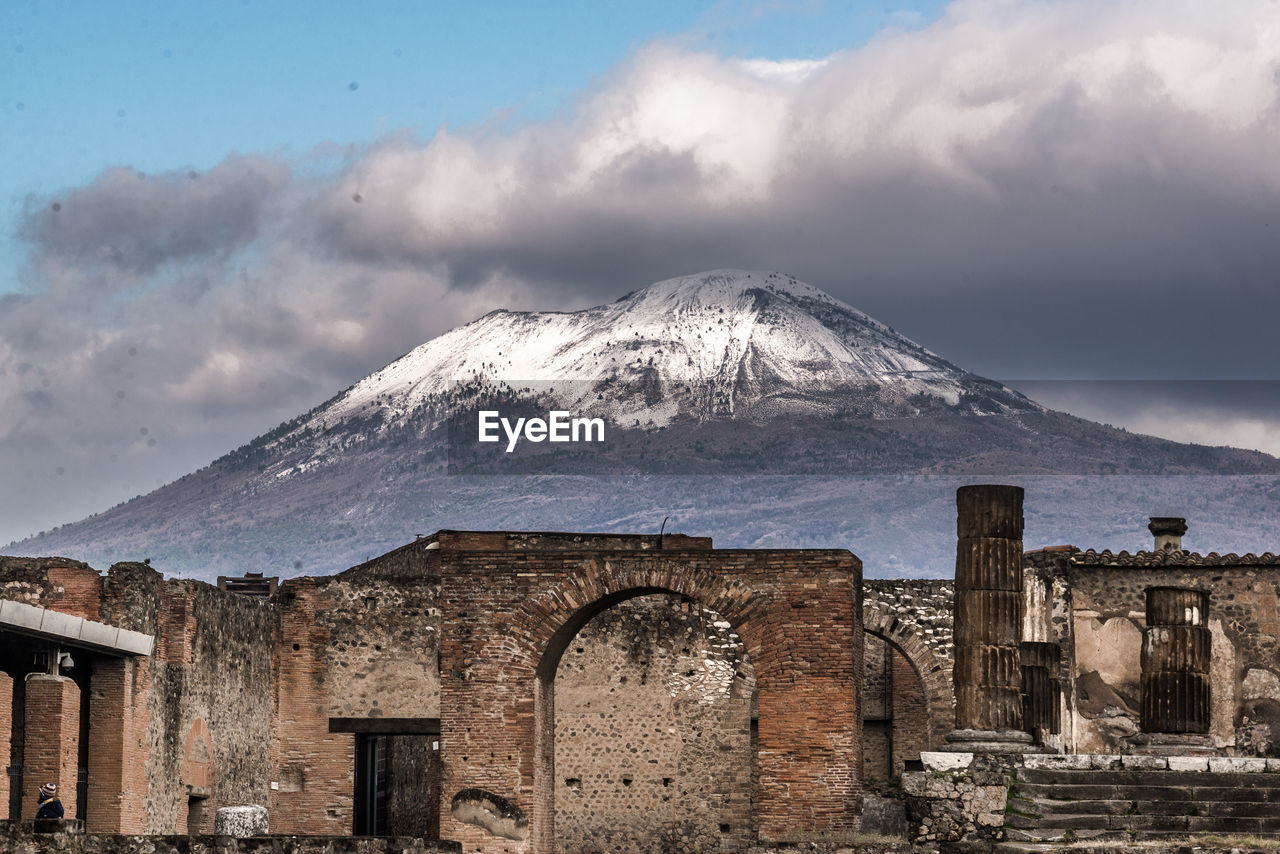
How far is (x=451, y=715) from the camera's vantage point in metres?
24.7

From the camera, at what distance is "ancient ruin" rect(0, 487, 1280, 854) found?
867 inches

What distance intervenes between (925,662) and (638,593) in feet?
23.0

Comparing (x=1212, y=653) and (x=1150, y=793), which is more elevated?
(x=1212, y=653)

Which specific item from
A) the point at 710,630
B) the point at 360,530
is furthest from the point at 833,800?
the point at 360,530

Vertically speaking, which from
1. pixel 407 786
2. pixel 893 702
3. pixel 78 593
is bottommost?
pixel 407 786

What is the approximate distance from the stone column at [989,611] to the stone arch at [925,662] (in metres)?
6.41

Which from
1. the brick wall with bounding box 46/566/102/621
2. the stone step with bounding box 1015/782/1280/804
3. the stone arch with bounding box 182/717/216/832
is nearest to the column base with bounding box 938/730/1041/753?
the stone step with bounding box 1015/782/1280/804

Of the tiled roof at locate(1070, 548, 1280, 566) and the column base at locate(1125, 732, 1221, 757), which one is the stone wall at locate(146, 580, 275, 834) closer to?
the column base at locate(1125, 732, 1221, 757)

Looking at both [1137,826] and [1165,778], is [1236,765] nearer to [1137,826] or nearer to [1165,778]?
[1165,778]

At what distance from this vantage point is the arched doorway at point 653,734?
2861 cm

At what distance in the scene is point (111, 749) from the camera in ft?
74.9

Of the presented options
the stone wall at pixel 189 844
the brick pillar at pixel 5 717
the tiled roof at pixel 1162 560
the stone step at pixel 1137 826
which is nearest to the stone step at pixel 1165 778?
the stone step at pixel 1137 826

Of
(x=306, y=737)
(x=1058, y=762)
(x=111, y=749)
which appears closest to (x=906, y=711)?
(x=306, y=737)

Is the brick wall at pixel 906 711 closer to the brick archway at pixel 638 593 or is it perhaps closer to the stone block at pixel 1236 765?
the brick archway at pixel 638 593
